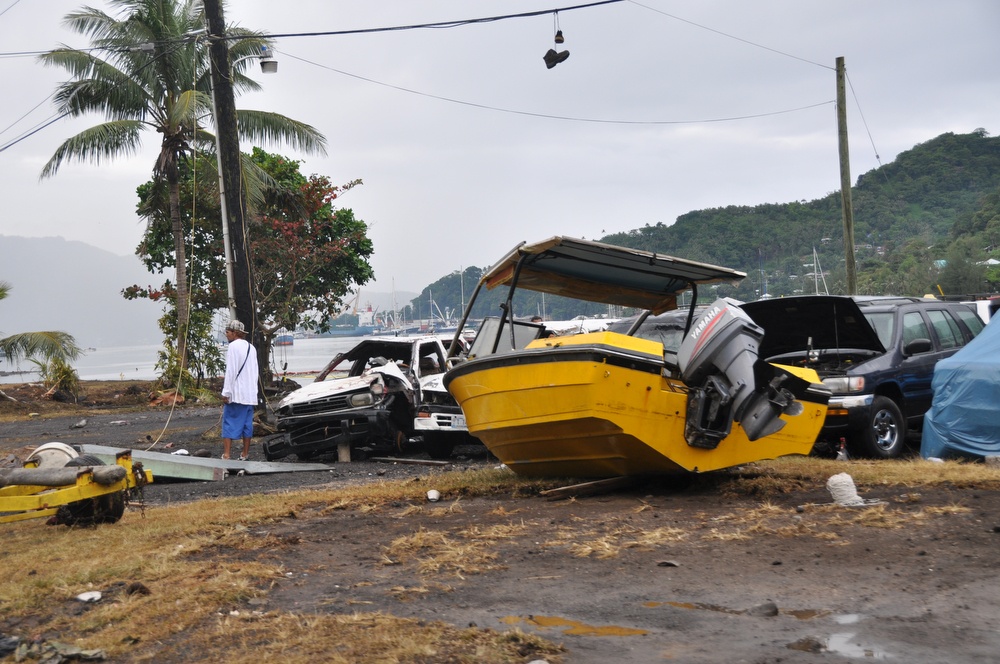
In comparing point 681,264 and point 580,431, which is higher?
point 681,264

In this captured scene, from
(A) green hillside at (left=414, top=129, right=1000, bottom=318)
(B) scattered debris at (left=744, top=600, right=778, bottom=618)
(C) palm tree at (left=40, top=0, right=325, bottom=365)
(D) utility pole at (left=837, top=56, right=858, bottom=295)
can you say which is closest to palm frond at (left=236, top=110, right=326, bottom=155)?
(C) palm tree at (left=40, top=0, right=325, bottom=365)

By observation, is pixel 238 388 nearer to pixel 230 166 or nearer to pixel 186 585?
pixel 230 166

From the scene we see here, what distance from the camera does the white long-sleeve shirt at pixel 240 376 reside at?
12.2 metres

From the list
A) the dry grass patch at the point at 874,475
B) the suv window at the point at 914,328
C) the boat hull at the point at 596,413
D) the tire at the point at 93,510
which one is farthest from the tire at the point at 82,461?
the suv window at the point at 914,328

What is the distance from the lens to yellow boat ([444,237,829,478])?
742 cm

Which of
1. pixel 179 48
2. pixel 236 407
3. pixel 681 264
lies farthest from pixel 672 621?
pixel 179 48

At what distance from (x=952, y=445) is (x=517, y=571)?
6.33 metres

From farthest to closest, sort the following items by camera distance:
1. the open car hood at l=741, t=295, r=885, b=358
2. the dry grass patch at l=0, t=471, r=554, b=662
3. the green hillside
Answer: the green hillside, the open car hood at l=741, t=295, r=885, b=358, the dry grass patch at l=0, t=471, r=554, b=662

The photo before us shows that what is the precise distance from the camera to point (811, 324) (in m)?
11.2

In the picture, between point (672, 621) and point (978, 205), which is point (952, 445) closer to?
point (672, 621)

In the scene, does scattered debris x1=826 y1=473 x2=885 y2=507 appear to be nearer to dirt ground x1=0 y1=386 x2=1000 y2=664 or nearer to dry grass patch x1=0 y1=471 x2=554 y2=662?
dirt ground x1=0 y1=386 x2=1000 y2=664

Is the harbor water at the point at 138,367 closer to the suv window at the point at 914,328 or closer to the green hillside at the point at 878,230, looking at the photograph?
the suv window at the point at 914,328

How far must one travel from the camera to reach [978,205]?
70.5m

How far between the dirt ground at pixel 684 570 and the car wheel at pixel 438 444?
14.2ft
